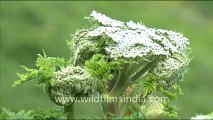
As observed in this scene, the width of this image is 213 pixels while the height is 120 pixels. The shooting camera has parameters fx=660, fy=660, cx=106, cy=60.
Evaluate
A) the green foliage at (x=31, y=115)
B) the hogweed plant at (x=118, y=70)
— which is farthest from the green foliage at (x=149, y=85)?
the green foliage at (x=31, y=115)

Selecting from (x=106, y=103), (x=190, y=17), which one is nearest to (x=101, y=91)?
(x=106, y=103)

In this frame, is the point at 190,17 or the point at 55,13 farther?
the point at 190,17

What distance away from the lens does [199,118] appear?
260 centimetres

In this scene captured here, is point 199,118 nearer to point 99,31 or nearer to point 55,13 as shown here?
point 99,31

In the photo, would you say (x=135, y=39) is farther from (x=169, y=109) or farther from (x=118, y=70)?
(x=169, y=109)

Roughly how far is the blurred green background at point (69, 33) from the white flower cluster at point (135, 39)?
3.86 m

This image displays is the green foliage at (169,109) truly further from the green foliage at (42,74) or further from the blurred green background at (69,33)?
the blurred green background at (69,33)

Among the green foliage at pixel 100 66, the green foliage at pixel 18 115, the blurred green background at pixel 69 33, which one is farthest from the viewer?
the blurred green background at pixel 69 33

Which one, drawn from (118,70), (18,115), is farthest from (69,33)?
(18,115)

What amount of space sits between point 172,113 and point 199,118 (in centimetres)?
54

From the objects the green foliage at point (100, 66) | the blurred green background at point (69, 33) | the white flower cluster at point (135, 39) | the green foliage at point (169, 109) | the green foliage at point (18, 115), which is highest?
the blurred green background at point (69, 33)

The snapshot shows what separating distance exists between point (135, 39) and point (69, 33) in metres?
6.62

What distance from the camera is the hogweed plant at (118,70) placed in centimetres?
310

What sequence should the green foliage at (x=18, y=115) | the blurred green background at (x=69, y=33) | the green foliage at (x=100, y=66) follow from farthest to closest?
the blurred green background at (x=69, y=33) < the green foliage at (x=100, y=66) < the green foliage at (x=18, y=115)
